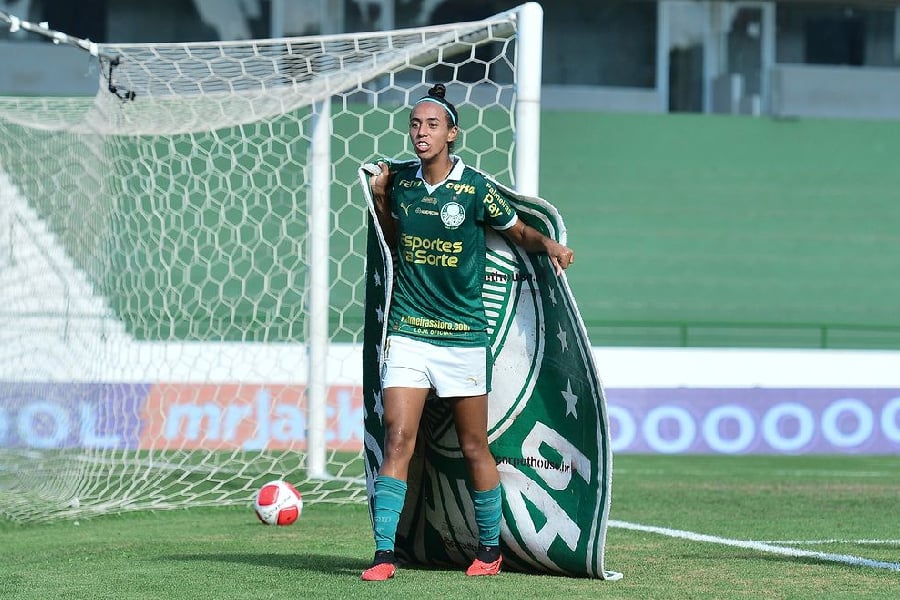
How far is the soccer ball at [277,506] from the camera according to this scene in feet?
24.3

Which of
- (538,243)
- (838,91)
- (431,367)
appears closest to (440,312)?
(431,367)

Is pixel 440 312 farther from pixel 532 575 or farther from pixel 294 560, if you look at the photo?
pixel 294 560

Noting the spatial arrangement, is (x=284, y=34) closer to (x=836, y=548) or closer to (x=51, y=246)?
(x=51, y=246)

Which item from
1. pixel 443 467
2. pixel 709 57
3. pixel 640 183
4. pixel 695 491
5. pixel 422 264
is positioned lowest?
pixel 695 491

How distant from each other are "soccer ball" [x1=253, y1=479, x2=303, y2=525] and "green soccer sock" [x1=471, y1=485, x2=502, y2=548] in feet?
7.59

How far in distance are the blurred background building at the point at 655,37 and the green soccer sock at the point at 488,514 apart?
15055mm

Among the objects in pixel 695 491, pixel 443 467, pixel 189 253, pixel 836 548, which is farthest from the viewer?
pixel 189 253

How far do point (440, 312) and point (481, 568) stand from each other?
1008mm

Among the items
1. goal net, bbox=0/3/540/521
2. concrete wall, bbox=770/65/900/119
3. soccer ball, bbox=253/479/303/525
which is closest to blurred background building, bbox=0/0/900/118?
concrete wall, bbox=770/65/900/119

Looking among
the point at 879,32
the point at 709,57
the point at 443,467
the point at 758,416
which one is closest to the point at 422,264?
the point at 443,467

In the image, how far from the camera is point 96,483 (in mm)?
8859

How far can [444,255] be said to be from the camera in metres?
5.23

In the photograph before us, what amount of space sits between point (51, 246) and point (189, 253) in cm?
232

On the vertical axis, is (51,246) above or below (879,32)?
below
